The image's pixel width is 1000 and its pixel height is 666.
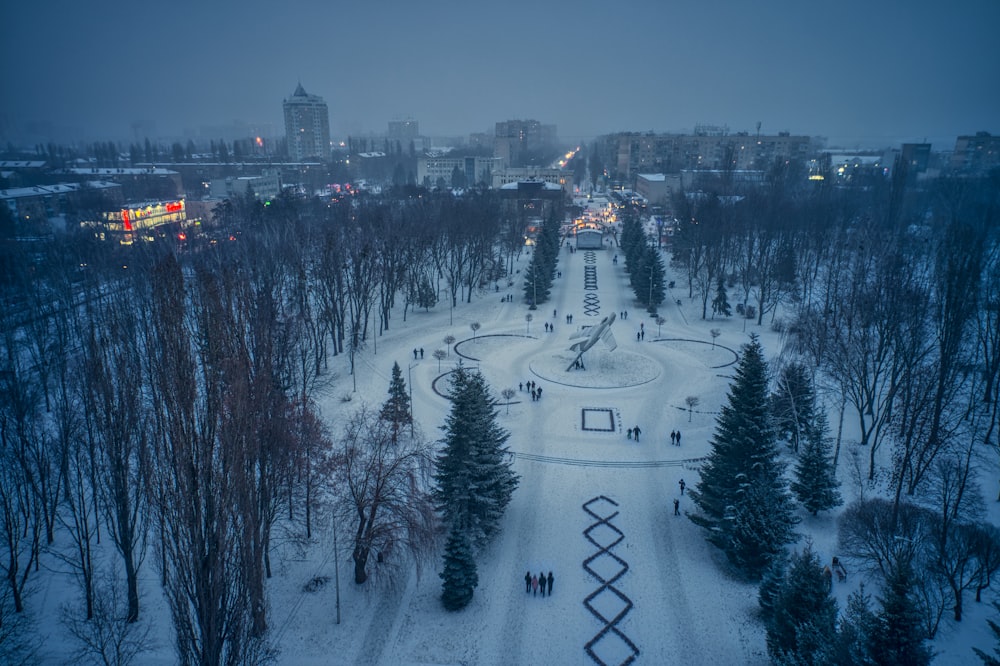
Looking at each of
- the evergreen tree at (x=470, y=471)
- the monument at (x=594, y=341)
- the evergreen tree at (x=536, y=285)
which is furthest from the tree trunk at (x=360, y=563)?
the evergreen tree at (x=536, y=285)

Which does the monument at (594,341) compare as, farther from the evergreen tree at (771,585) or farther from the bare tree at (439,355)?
the evergreen tree at (771,585)

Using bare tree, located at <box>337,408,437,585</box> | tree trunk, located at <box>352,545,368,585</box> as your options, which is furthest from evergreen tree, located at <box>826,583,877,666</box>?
tree trunk, located at <box>352,545,368,585</box>

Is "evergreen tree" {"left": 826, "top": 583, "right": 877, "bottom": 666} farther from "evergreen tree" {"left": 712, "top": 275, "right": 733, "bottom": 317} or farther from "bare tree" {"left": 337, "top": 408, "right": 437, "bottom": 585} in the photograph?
"evergreen tree" {"left": 712, "top": 275, "right": 733, "bottom": 317}

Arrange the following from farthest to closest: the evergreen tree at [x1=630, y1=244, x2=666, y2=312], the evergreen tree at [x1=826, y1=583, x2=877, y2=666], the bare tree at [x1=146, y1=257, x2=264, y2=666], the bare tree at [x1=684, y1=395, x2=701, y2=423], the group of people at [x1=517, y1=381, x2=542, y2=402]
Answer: the evergreen tree at [x1=630, y1=244, x2=666, y2=312]
the group of people at [x1=517, y1=381, x2=542, y2=402]
the bare tree at [x1=684, y1=395, x2=701, y2=423]
the evergreen tree at [x1=826, y1=583, x2=877, y2=666]
the bare tree at [x1=146, y1=257, x2=264, y2=666]

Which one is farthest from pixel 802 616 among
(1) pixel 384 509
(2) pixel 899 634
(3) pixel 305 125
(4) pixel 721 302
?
(3) pixel 305 125

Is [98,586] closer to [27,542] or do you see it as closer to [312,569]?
[27,542]

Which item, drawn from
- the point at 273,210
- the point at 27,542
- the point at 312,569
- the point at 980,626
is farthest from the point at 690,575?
the point at 273,210
